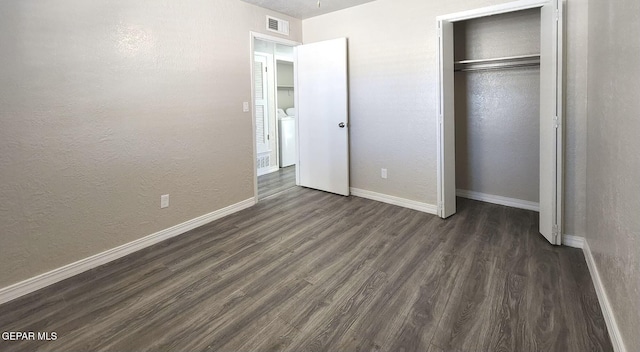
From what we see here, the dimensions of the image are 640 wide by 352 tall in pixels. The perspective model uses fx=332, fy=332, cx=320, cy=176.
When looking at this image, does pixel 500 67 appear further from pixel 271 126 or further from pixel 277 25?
pixel 271 126

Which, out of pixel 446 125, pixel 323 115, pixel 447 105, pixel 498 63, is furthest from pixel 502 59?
pixel 323 115

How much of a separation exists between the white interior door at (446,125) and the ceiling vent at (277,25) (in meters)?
1.96

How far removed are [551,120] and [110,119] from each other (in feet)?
11.6

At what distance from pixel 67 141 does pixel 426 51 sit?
3.37 m

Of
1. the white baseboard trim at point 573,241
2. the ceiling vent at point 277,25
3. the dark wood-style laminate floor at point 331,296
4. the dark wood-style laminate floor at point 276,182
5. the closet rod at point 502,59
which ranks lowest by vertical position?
the dark wood-style laminate floor at point 331,296

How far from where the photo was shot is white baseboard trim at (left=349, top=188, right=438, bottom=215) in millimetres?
3764

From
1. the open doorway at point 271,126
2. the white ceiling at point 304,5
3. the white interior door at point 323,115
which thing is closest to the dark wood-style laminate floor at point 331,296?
the white interior door at point 323,115

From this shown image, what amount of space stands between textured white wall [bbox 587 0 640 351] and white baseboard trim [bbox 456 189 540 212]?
140cm

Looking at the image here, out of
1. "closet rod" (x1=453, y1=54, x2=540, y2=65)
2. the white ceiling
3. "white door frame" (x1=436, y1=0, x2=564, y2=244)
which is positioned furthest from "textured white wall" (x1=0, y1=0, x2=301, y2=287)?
"closet rod" (x1=453, y1=54, x2=540, y2=65)

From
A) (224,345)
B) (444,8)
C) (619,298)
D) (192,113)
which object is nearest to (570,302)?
(619,298)

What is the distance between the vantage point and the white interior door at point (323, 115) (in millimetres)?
4250

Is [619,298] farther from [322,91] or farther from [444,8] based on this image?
[322,91]

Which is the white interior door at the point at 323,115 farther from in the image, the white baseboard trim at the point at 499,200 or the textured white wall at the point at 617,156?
the textured white wall at the point at 617,156

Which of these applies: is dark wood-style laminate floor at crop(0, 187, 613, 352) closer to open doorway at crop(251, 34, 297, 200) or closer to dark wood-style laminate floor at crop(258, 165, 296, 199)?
dark wood-style laminate floor at crop(258, 165, 296, 199)
